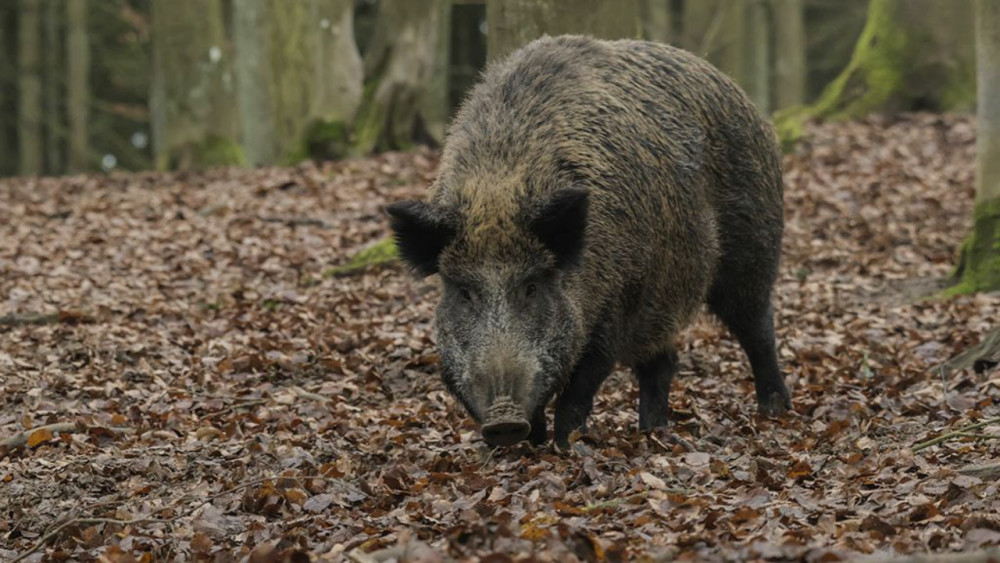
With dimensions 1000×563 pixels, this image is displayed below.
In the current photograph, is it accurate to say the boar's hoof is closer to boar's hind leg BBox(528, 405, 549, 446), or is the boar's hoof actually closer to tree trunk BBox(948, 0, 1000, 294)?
boar's hind leg BBox(528, 405, 549, 446)

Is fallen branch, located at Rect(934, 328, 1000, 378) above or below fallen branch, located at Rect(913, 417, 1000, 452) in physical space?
below

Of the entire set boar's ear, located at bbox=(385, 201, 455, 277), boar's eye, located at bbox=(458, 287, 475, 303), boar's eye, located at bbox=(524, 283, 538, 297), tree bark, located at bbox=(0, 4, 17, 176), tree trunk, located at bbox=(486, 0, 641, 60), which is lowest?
tree bark, located at bbox=(0, 4, 17, 176)

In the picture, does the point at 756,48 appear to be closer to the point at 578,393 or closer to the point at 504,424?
the point at 578,393

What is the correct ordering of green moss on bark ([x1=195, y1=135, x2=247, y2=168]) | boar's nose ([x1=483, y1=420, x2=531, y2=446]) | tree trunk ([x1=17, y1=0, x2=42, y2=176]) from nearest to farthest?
boar's nose ([x1=483, y1=420, x2=531, y2=446]) < green moss on bark ([x1=195, y1=135, x2=247, y2=168]) < tree trunk ([x1=17, y1=0, x2=42, y2=176])

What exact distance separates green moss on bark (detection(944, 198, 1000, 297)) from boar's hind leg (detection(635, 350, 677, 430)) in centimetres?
347

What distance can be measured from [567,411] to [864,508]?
2.02 m

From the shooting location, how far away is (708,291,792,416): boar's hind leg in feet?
27.6

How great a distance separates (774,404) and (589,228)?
7.04 ft

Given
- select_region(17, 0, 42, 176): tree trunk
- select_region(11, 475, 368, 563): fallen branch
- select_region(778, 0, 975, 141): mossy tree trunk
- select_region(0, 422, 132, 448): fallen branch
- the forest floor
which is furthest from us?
select_region(17, 0, 42, 176): tree trunk

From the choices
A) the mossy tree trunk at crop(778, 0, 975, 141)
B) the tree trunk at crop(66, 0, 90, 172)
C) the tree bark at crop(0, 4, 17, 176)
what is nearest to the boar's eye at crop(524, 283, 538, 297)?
the mossy tree trunk at crop(778, 0, 975, 141)

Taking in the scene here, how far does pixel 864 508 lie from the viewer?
17.6 feet

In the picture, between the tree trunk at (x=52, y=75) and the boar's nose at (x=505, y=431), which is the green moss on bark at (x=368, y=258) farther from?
the tree trunk at (x=52, y=75)

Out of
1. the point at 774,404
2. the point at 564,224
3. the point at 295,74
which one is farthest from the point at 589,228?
the point at 295,74

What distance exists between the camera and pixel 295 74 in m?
20.2
